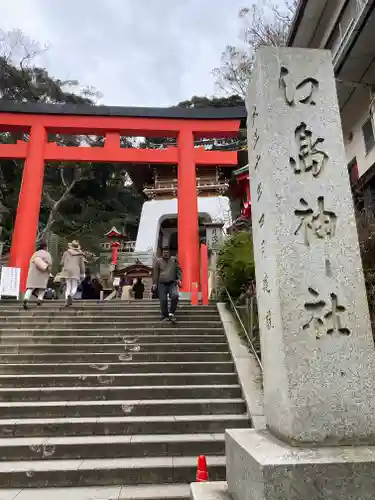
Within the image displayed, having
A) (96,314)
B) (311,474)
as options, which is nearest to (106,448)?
(311,474)

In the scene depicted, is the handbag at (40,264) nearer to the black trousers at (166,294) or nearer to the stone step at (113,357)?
the stone step at (113,357)

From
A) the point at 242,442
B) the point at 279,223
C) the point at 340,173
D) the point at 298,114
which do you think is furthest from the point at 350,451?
the point at 298,114

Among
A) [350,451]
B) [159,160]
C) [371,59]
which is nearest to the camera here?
[350,451]

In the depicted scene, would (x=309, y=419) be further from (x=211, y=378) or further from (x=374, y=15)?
(x=374, y=15)

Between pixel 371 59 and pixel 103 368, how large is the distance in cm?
938

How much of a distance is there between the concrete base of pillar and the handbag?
642cm

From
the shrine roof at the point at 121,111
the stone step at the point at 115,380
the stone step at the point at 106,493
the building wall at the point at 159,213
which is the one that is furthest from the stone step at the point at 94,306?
the building wall at the point at 159,213

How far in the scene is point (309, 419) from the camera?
206 centimetres

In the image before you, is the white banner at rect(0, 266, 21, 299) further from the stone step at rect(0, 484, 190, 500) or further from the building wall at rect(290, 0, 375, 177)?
the building wall at rect(290, 0, 375, 177)

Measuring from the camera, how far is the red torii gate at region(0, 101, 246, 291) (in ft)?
34.3

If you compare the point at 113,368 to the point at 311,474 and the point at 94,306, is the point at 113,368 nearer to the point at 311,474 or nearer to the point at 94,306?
the point at 94,306

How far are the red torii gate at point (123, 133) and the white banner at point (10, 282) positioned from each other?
1.86 m

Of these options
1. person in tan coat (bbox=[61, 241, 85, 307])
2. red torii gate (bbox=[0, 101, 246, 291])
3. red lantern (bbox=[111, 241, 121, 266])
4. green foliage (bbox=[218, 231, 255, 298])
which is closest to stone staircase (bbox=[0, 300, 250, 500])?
person in tan coat (bbox=[61, 241, 85, 307])

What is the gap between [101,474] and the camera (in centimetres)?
337
